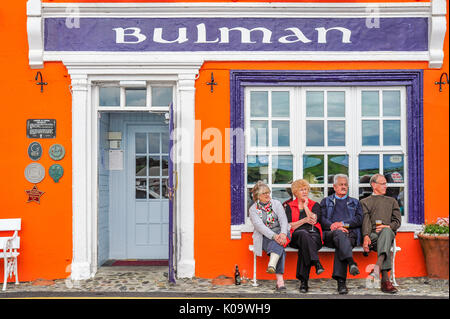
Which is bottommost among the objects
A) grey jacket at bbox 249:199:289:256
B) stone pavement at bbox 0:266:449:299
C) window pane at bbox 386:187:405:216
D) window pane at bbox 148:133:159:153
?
stone pavement at bbox 0:266:449:299

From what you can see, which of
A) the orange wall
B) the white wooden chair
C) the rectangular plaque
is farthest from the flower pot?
the white wooden chair

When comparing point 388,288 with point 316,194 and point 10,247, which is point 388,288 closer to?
point 316,194

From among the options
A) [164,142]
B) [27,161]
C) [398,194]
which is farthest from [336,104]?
[27,161]

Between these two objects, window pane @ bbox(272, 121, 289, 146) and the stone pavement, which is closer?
the stone pavement

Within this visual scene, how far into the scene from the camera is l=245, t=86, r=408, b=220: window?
6566 mm

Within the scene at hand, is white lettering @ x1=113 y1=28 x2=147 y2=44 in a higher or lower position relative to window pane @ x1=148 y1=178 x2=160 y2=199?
higher

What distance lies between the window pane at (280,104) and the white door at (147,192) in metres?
2.11

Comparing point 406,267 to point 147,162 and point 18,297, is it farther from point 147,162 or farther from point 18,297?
point 18,297

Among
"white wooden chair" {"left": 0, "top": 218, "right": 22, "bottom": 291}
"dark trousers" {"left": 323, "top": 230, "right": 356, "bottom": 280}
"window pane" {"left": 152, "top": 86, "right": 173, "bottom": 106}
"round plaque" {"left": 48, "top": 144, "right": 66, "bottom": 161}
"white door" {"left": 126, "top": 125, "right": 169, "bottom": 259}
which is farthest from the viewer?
"white door" {"left": 126, "top": 125, "right": 169, "bottom": 259}

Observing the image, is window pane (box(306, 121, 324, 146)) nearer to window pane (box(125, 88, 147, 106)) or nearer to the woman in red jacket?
the woman in red jacket

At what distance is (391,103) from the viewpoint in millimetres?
6602

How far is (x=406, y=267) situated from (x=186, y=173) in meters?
3.38

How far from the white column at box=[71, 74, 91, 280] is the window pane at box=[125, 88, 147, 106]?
0.60 meters

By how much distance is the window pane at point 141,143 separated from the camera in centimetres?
774
